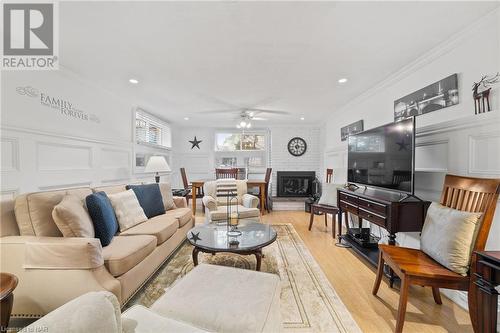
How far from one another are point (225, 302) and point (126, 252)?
44.3 inches

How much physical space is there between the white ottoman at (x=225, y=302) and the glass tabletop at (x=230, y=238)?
2.06ft

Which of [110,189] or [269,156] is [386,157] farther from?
[269,156]

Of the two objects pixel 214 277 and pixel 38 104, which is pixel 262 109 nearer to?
pixel 38 104

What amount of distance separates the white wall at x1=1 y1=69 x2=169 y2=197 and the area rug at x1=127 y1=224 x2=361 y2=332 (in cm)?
169

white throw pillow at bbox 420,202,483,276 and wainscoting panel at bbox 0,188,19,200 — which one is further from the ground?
wainscoting panel at bbox 0,188,19,200

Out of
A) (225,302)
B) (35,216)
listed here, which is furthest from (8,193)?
(225,302)

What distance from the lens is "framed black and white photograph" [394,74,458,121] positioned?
78.5 inches

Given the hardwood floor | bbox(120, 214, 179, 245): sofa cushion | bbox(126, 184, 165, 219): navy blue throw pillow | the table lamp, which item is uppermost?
the table lamp

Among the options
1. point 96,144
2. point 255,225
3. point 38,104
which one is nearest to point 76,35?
point 38,104

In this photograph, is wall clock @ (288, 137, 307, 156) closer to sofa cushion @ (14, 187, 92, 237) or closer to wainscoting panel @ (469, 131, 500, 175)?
wainscoting panel @ (469, 131, 500, 175)

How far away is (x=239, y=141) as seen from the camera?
651 cm

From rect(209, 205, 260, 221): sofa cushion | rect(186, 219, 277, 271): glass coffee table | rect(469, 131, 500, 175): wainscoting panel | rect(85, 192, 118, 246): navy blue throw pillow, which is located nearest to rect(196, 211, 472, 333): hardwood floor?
rect(186, 219, 277, 271): glass coffee table

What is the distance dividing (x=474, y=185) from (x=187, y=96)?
12.1 ft

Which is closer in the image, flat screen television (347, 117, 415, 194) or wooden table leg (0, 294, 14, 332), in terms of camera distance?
wooden table leg (0, 294, 14, 332)
